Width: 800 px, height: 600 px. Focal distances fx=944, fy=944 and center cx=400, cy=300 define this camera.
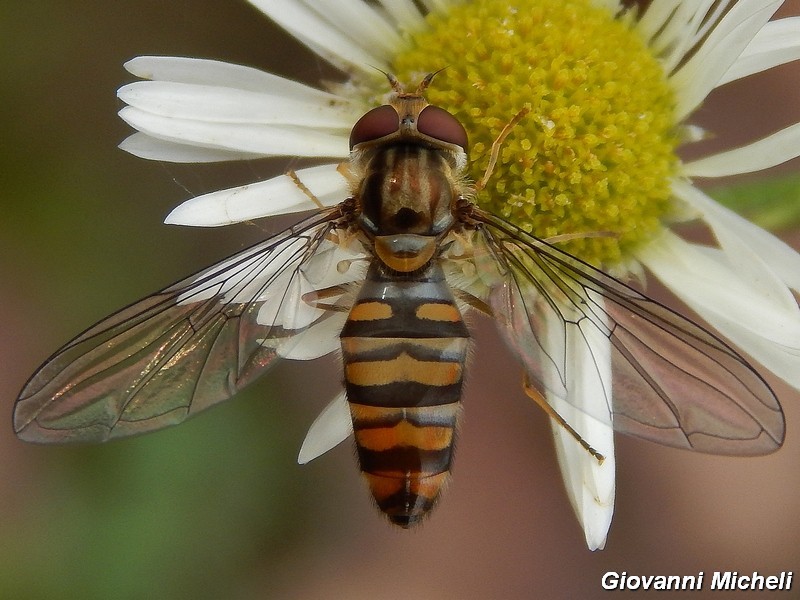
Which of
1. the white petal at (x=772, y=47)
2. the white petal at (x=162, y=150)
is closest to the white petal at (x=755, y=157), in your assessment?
the white petal at (x=772, y=47)

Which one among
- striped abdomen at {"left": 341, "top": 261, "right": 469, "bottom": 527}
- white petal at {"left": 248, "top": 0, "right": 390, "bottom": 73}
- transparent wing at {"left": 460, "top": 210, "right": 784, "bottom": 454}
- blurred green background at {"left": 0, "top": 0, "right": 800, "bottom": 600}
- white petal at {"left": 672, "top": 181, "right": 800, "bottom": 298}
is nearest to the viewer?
transparent wing at {"left": 460, "top": 210, "right": 784, "bottom": 454}

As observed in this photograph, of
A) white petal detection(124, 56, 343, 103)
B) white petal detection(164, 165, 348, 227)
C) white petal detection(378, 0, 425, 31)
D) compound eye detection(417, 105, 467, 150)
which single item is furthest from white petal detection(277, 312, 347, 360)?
white petal detection(378, 0, 425, 31)

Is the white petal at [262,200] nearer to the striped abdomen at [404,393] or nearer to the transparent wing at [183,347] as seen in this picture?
the transparent wing at [183,347]

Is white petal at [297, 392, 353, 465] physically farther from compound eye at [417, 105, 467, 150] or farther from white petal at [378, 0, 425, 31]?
white petal at [378, 0, 425, 31]

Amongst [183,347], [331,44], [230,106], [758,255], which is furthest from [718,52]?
[183,347]

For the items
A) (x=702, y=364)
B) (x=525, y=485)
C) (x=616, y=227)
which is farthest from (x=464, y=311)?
(x=525, y=485)

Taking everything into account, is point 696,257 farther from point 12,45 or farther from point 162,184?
point 12,45
